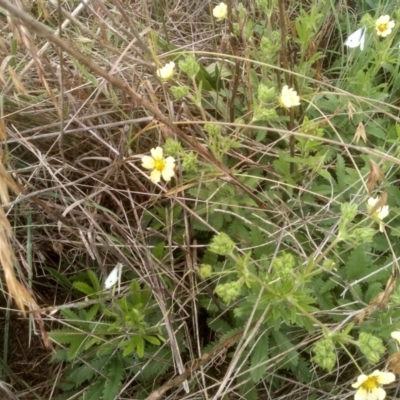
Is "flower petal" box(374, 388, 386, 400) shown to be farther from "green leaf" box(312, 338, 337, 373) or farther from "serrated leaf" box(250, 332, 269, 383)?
"serrated leaf" box(250, 332, 269, 383)

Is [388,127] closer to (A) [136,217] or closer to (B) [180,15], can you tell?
(A) [136,217]

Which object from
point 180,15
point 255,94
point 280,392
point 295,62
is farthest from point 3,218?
point 180,15

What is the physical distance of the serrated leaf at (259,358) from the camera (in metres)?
1.06

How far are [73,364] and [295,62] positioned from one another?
41.9 inches

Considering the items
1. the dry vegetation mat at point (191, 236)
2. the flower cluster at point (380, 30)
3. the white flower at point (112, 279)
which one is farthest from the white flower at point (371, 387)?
the flower cluster at point (380, 30)

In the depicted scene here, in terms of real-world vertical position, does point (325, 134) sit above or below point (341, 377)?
above

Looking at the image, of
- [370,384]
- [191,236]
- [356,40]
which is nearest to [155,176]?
[191,236]

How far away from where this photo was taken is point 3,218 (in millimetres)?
679

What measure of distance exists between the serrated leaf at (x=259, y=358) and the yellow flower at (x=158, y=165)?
0.40 meters

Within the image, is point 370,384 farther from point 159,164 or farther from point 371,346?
point 159,164

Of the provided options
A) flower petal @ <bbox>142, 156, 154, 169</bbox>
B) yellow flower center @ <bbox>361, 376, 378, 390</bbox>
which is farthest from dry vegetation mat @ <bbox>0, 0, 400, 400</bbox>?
yellow flower center @ <bbox>361, 376, 378, 390</bbox>

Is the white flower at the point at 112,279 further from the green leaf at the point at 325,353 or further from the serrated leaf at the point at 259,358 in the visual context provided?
the green leaf at the point at 325,353

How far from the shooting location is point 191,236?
4.07 ft

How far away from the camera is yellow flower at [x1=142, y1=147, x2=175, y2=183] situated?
1.06m
